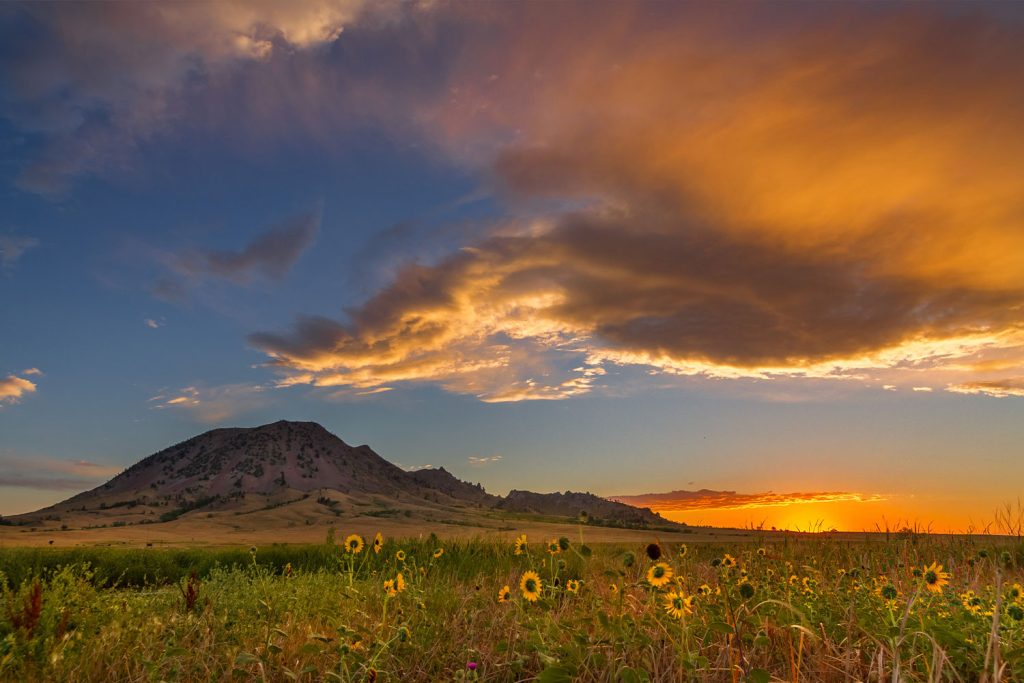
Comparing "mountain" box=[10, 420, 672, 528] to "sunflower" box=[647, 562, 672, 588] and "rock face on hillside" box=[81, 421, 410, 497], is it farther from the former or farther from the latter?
"sunflower" box=[647, 562, 672, 588]

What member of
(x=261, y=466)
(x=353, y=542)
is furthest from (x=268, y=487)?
(x=353, y=542)

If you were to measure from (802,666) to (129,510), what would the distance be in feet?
254

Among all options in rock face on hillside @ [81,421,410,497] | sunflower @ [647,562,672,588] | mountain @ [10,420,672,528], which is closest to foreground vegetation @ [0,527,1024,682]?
sunflower @ [647,562,672,588]

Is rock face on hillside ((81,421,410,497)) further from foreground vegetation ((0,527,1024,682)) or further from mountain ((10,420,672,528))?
foreground vegetation ((0,527,1024,682))

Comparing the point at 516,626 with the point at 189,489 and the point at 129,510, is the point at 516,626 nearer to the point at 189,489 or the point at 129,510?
the point at 129,510

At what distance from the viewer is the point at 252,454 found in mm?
104188

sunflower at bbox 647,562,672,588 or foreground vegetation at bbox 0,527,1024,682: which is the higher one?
sunflower at bbox 647,562,672,588

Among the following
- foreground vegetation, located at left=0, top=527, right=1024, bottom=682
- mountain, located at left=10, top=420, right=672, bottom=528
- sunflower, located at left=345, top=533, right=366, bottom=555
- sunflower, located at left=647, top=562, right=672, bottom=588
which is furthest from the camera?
mountain, located at left=10, top=420, right=672, bottom=528

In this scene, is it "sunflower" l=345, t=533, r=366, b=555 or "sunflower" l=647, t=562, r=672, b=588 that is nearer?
"sunflower" l=647, t=562, r=672, b=588

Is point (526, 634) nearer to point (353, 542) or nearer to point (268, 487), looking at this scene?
point (353, 542)

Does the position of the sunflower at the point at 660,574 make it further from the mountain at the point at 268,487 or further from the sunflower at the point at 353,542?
the mountain at the point at 268,487


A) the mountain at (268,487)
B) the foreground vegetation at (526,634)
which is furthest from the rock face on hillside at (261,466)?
the foreground vegetation at (526,634)

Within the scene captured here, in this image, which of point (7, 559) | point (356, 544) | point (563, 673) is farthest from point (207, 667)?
point (7, 559)

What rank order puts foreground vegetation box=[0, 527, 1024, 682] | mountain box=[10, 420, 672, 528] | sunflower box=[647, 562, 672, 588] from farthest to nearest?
mountain box=[10, 420, 672, 528] → sunflower box=[647, 562, 672, 588] → foreground vegetation box=[0, 527, 1024, 682]
